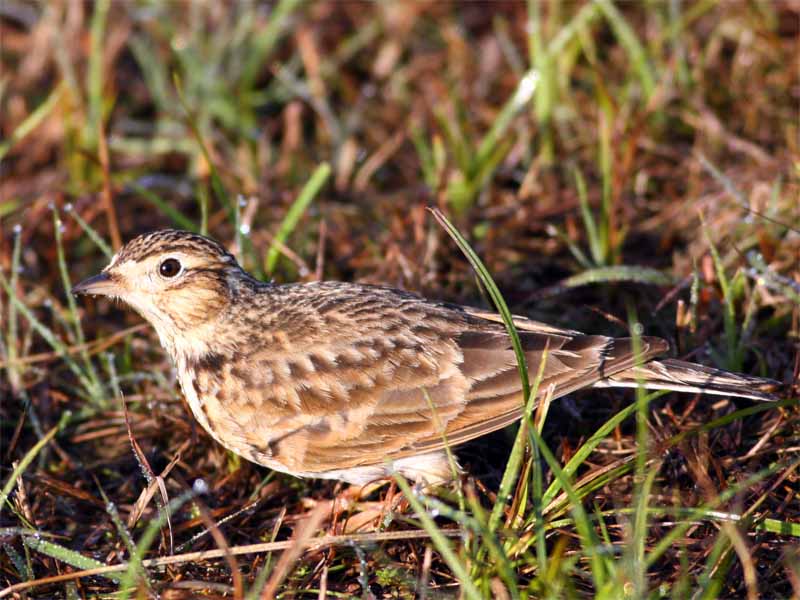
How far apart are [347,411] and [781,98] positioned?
4.38 metres

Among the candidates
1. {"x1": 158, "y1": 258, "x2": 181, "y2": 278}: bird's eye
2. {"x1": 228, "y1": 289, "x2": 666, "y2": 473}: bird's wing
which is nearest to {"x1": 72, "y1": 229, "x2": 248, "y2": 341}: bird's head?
{"x1": 158, "y1": 258, "x2": 181, "y2": 278}: bird's eye

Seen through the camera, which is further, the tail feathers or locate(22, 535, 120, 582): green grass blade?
the tail feathers

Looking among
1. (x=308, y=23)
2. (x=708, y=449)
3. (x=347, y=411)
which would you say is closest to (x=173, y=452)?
(x=347, y=411)

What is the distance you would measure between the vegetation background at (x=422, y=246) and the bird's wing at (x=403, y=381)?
0.99 ft

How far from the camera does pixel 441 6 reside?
8523mm

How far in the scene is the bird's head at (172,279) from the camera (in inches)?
187

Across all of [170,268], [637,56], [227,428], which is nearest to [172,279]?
[170,268]

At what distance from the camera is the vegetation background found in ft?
13.4

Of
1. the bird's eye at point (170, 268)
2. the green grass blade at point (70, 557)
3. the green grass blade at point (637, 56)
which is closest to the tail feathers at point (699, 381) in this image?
the bird's eye at point (170, 268)

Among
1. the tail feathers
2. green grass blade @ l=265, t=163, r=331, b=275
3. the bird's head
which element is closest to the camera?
the tail feathers

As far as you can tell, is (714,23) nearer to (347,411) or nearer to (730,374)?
(730,374)

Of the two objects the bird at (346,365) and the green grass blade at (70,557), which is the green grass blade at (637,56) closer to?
the bird at (346,365)

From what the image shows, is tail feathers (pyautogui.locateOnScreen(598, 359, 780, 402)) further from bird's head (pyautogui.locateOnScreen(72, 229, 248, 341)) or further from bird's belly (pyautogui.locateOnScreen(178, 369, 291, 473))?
bird's head (pyautogui.locateOnScreen(72, 229, 248, 341))

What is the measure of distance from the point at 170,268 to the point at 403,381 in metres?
1.31
